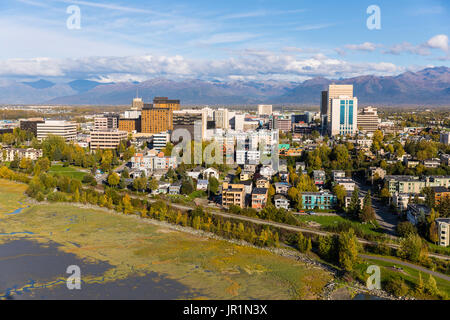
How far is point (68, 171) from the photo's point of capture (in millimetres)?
20625

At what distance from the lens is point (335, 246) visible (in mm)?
10000

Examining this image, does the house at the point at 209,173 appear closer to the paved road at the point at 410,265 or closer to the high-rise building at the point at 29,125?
the paved road at the point at 410,265

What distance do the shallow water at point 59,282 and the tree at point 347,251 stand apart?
3446 mm

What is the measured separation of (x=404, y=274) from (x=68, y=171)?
1622cm

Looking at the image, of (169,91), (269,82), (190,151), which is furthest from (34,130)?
(269,82)

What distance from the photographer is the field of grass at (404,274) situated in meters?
8.38

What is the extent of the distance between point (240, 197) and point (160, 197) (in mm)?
3167

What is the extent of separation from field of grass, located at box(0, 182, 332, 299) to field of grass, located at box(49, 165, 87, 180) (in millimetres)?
6195

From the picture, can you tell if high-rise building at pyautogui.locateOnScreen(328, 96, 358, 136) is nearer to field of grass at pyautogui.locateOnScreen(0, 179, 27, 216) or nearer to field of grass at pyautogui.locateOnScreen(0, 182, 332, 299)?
field of grass at pyautogui.locateOnScreen(0, 179, 27, 216)

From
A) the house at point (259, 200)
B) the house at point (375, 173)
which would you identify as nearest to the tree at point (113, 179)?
the house at point (259, 200)

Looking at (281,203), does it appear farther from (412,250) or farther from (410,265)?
(410,265)

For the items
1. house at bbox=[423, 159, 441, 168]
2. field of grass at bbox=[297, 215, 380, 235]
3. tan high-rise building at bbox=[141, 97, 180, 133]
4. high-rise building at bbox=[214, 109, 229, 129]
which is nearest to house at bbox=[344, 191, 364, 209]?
field of grass at bbox=[297, 215, 380, 235]

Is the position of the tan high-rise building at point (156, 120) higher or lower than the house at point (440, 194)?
higher

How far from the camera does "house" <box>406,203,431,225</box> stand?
38.3ft
